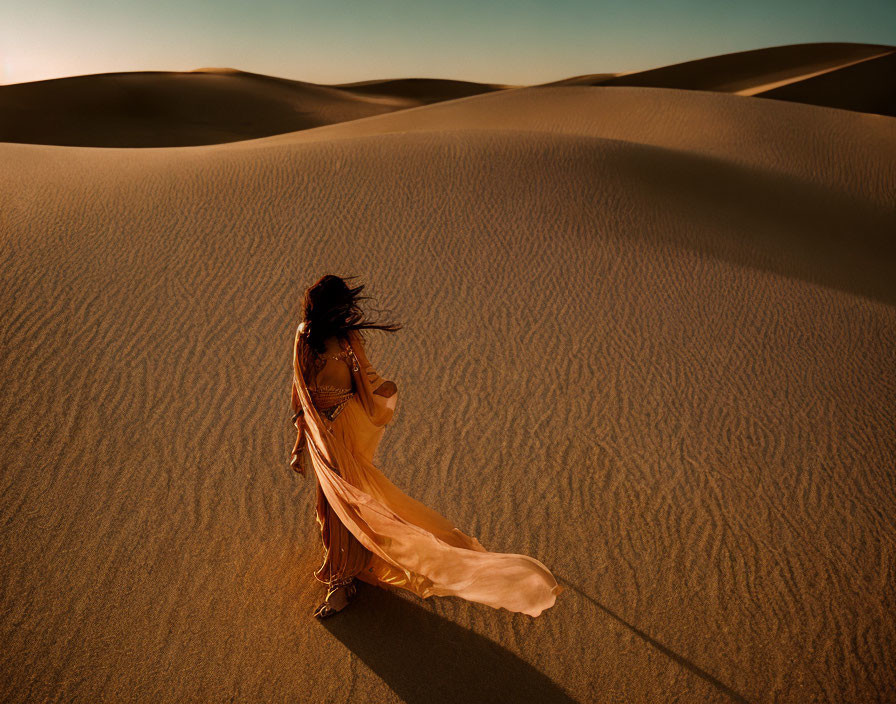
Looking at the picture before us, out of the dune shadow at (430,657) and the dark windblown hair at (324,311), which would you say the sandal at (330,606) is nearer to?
the dune shadow at (430,657)

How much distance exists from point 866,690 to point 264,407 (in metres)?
5.15

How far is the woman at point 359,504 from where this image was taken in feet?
10.3

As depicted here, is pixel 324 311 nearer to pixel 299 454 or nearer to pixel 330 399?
pixel 330 399

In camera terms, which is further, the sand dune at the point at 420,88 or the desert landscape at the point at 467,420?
the sand dune at the point at 420,88

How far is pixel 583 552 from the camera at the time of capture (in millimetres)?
4547

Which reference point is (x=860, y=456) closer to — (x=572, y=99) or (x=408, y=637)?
(x=408, y=637)

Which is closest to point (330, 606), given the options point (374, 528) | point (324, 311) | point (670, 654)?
point (374, 528)

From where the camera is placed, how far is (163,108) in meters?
35.7

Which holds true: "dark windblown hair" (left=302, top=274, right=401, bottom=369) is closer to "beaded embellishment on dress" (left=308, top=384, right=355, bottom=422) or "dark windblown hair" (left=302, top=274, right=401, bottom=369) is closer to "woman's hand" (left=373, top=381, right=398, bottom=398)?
"beaded embellishment on dress" (left=308, top=384, right=355, bottom=422)

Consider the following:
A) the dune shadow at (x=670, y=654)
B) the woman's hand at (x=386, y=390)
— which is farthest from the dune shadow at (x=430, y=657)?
the woman's hand at (x=386, y=390)

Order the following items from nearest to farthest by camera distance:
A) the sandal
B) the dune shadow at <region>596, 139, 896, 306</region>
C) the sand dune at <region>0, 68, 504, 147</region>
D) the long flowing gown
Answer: the long flowing gown
the sandal
the dune shadow at <region>596, 139, 896, 306</region>
the sand dune at <region>0, 68, 504, 147</region>

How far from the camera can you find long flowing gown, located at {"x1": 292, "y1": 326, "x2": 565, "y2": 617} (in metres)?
3.11

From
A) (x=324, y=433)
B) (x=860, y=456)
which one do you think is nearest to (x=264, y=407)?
(x=324, y=433)

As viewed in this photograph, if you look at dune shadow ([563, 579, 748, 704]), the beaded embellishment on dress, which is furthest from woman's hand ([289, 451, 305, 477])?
dune shadow ([563, 579, 748, 704])
